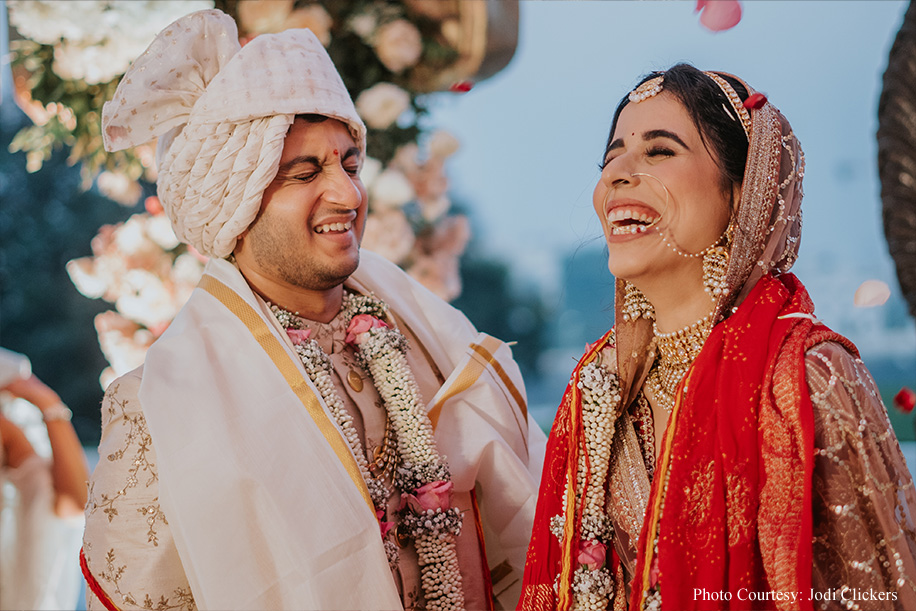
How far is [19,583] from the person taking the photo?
2875 millimetres

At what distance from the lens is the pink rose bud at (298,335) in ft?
6.63

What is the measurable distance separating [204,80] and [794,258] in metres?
1.48

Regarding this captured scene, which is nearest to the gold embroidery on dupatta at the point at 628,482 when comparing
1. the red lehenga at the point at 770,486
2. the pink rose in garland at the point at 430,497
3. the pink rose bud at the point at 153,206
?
the red lehenga at the point at 770,486

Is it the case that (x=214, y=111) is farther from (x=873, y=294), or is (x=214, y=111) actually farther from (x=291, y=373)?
(x=873, y=294)

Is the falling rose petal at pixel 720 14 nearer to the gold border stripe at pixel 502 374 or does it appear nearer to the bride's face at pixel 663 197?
the bride's face at pixel 663 197

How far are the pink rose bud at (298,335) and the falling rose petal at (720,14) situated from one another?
46.4 inches

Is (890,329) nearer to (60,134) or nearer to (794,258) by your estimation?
(794,258)

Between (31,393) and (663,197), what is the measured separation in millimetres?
2564

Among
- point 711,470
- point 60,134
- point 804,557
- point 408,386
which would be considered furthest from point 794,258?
point 60,134

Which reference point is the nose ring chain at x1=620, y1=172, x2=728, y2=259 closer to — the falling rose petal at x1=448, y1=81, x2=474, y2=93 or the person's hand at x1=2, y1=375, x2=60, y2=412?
the falling rose petal at x1=448, y1=81, x2=474, y2=93

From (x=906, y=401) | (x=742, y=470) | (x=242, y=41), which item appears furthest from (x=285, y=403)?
(x=906, y=401)

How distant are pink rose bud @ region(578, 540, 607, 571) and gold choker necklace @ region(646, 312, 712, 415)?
0.99 ft

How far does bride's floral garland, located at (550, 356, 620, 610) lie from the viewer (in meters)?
1.56

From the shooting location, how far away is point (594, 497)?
1613mm
